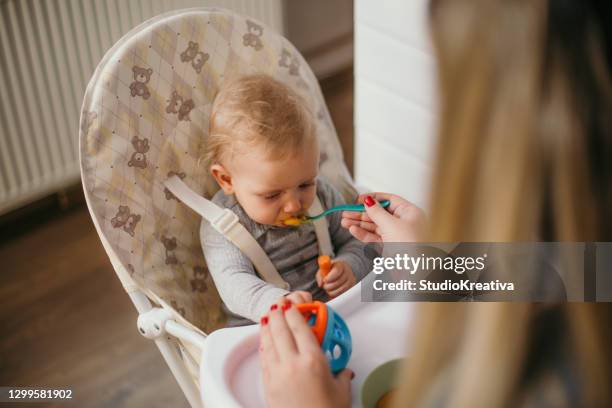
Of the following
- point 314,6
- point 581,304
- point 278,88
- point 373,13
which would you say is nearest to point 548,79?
point 581,304

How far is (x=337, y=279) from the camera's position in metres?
1.15

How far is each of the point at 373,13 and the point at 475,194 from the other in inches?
45.9

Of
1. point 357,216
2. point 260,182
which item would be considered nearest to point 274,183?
point 260,182

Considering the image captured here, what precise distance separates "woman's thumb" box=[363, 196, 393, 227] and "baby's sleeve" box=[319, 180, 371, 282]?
0.57 feet

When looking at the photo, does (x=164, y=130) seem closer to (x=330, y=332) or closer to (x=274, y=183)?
(x=274, y=183)

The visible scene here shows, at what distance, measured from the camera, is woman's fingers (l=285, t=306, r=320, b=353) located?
77 cm

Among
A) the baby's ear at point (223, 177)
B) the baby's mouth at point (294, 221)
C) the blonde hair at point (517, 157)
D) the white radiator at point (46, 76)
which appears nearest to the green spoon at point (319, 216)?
the baby's mouth at point (294, 221)

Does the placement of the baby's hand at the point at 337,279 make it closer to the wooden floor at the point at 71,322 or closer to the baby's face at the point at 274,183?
the baby's face at the point at 274,183

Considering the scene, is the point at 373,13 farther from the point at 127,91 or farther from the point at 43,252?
the point at 43,252

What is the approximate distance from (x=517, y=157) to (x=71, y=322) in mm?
1475

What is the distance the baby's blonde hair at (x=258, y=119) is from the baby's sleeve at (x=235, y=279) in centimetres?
13

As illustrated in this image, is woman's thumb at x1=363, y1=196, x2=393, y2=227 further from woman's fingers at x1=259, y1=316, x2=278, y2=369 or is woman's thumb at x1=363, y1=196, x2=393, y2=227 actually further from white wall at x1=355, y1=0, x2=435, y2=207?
white wall at x1=355, y1=0, x2=435, y2=207

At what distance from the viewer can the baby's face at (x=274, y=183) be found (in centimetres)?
113

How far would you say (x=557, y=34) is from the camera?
1.67ft
